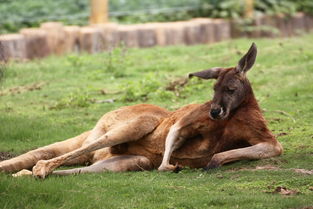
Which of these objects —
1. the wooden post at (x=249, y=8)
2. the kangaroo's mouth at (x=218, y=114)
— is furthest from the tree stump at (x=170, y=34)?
the kangaroo's mouth at (x=218, y=114)

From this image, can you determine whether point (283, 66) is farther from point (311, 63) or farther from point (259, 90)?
point (259, 90)

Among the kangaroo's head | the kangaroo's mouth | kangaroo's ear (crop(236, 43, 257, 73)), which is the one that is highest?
kangaroo's ear (crop(236, 43, 257, 73))

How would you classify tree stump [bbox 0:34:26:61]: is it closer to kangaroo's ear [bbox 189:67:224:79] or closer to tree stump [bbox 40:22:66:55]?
tree stump [bbox 40:22:66:55]

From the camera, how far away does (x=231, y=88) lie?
818 centimetres

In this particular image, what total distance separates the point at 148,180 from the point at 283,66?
7745 millimetres

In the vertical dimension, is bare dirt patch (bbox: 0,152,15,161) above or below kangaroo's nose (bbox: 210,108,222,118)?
below

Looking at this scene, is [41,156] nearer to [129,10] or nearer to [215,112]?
[215,112]

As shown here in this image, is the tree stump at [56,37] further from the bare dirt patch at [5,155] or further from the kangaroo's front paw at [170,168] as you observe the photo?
the kangaroo's front paw at [170,168]

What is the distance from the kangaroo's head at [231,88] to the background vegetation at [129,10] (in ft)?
33.9

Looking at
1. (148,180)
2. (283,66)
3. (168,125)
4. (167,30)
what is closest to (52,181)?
(148,180)

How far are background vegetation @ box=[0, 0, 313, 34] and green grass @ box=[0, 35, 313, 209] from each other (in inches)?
99.3

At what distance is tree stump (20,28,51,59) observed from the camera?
54.4 feet

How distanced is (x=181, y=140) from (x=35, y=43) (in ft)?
30.2

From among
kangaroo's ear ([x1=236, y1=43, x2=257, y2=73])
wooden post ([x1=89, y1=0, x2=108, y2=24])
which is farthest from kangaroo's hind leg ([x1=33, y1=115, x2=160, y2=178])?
wooden post ([x1=89, y1=0, x2=108, y2=24])
